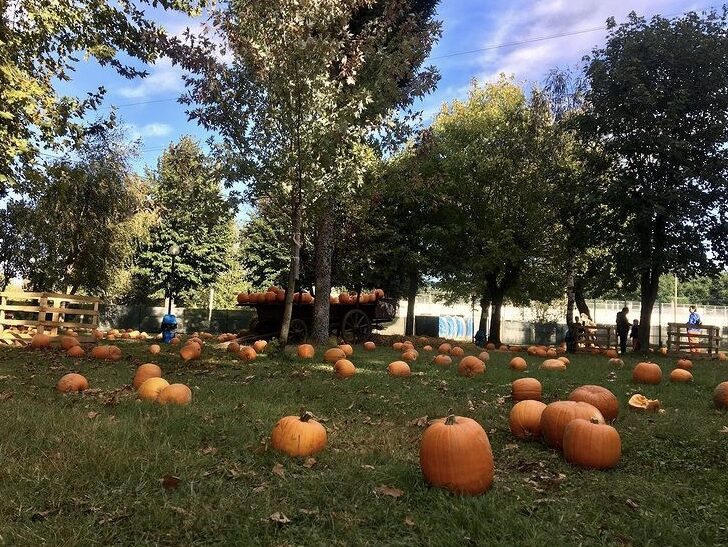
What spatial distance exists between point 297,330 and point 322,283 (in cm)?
210

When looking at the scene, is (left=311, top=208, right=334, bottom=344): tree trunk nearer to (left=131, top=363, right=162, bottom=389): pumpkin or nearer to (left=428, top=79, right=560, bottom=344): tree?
(left=131, top=363, right=162, bottom=389): pumpkin

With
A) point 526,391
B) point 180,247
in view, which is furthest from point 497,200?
point 180,247

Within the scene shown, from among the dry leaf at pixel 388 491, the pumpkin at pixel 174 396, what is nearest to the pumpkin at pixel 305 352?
the pumpkin at pixel 174 396

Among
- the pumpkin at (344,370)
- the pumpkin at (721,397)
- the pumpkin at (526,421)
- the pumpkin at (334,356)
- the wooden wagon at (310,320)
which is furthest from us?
the wooden wagon at (310,320)

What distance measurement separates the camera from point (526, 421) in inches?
160

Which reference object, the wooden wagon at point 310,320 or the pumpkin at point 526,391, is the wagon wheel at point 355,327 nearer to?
the wooden wagon at point 310,320

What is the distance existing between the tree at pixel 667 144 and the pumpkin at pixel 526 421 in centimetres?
1247

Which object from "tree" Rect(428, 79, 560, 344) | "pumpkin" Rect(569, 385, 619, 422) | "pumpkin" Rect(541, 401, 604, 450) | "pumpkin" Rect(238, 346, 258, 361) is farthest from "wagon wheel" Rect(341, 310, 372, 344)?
"pumpkin" Rect(541, 401, 604, 450)

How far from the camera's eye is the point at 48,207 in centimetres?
1505

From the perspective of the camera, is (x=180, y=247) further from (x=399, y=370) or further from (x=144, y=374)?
(x=144, y=374)

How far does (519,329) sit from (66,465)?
29.6 m

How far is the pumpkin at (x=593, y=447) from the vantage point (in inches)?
132

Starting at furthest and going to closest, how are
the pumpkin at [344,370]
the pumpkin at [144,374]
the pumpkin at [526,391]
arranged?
the pumpkin at [344,370] → the pumpkin at [144,374] → the pumpkin at [526,391]

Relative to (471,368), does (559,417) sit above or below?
above
